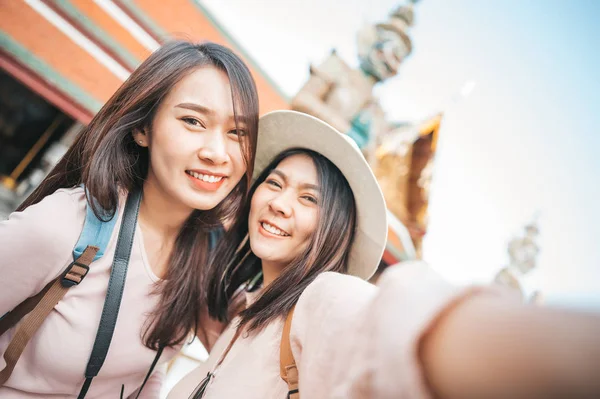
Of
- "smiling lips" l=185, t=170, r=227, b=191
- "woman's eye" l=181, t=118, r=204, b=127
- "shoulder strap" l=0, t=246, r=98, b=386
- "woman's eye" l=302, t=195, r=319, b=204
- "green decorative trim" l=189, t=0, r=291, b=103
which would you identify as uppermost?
"green decorative trim" l=189, t=0, r=291, b=103

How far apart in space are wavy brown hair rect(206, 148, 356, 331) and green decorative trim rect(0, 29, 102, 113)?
7.02 ft

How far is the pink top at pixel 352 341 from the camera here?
1.32 feet

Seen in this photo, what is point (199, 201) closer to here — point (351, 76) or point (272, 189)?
point (272, 189)

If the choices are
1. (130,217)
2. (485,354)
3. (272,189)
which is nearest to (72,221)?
(130,217)

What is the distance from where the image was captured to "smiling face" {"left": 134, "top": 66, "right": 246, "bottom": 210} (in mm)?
1206

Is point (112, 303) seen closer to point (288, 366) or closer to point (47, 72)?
point (288, 366)

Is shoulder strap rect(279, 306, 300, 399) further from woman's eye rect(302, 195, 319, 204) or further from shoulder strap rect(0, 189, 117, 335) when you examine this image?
shoulder strap rect(0, 189, 117, 335)

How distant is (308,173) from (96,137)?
874 mm

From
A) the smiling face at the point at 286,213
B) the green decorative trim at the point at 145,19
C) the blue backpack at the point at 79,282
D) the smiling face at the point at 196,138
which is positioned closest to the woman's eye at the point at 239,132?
the smiling face at the point at 196,138

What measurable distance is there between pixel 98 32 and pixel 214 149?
106 inches

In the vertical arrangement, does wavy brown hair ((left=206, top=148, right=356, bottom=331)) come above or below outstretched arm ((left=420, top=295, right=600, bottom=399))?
below

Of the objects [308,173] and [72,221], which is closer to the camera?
[72,221]

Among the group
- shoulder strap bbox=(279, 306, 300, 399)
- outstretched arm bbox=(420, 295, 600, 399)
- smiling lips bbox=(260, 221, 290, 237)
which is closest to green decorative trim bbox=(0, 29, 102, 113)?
smiling lips bbox=(260, 221, 290, 237)

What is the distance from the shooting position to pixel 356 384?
500 millimetres
